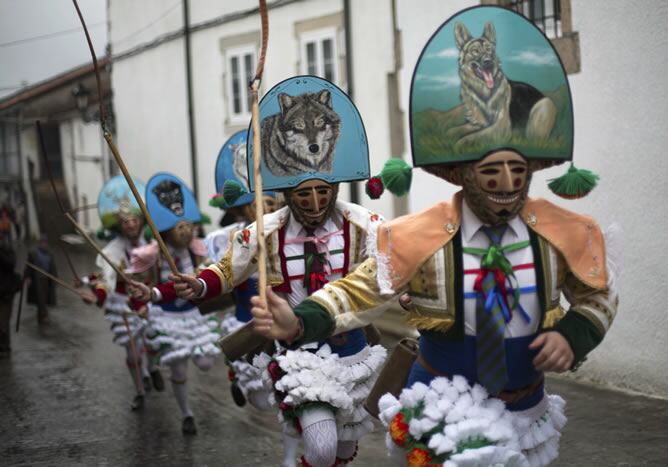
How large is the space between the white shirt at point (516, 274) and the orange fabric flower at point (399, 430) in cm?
43

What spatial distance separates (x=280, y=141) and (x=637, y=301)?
4.01 metres

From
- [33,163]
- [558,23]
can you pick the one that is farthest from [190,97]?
[33,163]

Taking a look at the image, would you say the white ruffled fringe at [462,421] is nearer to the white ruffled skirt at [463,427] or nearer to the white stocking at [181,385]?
the white ruffled skirt at [463,427]

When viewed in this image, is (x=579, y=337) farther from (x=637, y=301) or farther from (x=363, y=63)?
(x=363, y=63)

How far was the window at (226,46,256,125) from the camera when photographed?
16.7 meters

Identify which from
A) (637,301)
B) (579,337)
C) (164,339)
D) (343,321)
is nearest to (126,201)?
(164,339)

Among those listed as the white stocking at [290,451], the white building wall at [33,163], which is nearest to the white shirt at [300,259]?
the white stocking at [290,451]

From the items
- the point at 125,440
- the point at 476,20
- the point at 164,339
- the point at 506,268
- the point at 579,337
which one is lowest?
the point at 125,440

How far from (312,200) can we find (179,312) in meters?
3.28

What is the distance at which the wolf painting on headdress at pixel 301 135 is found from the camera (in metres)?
5.20

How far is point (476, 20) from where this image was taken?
3.64 metres

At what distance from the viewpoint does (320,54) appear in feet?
47.1

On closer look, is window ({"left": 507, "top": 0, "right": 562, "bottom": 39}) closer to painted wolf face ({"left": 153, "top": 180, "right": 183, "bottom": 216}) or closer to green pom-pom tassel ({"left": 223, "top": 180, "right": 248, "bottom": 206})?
painted wolf face ({"left": 153, "top": 180, "right": 183, "bottom": 216})

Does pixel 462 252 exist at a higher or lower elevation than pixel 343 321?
higher
